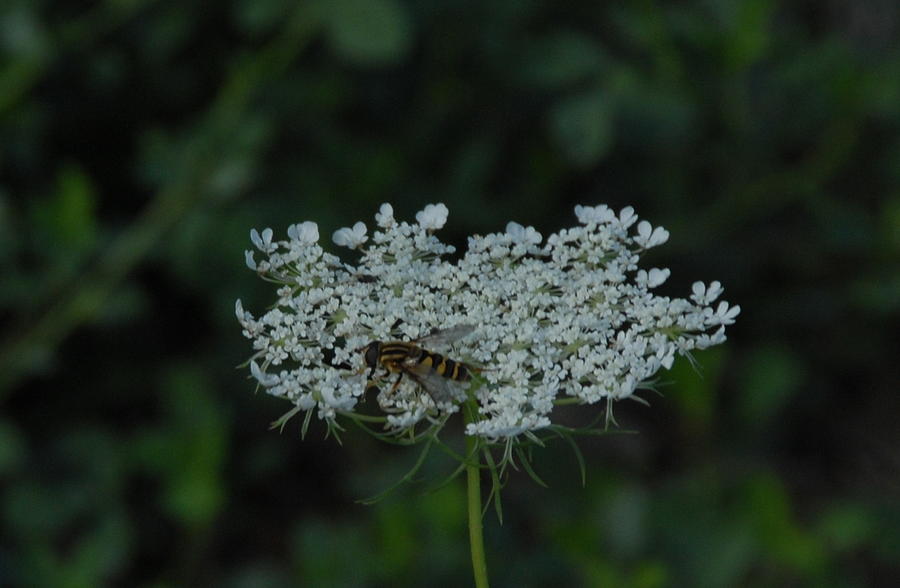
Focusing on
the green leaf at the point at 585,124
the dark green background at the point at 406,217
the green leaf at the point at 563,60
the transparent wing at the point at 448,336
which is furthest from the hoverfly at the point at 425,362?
the green leaf at the point at 563,60

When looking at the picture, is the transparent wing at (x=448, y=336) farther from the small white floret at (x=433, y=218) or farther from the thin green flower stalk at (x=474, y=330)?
the small white floret at (x=433, y=218)

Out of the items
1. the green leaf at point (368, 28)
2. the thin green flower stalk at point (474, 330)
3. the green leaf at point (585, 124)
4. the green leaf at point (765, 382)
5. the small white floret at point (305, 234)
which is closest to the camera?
the thin green flower stalk at point (474, 330)

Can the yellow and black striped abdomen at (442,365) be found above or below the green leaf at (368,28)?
below

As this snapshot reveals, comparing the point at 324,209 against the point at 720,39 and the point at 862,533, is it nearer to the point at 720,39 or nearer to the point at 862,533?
the point at 720,39

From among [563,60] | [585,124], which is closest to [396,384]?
[585,124]

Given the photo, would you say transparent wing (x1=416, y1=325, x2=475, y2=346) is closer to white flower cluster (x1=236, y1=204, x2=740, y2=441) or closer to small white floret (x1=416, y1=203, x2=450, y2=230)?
white flower cluster (x1=236, y1=204, x2=740, y2=441)

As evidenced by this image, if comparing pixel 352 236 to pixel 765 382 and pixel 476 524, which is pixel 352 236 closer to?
pixel 476 524

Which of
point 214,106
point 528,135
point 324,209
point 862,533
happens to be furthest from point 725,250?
point 214,106
